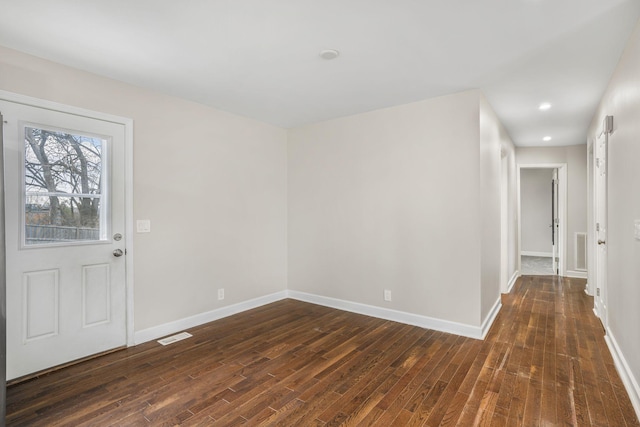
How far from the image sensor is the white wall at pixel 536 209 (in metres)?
8.95

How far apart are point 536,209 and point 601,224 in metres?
5.93

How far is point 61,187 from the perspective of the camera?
2.77m

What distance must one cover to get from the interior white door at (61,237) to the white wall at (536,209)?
949cm

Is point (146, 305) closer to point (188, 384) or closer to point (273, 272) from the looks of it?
point (188, 384)

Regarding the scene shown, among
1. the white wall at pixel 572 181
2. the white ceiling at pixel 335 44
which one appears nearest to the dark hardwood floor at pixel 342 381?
the white ceiling at pixel 335 44

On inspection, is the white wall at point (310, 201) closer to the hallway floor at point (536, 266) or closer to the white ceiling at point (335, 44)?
the white ceiling at point (335, 44)

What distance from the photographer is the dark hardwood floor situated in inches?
82.7

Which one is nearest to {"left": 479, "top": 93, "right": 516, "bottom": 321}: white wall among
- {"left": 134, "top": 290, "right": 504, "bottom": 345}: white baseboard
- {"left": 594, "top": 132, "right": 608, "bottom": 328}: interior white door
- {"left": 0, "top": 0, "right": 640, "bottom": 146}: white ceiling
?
{"left": 134, "top": 290, "right": 504, "bottom": 345}: white baseboard

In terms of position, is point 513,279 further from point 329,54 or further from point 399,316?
point 329,54

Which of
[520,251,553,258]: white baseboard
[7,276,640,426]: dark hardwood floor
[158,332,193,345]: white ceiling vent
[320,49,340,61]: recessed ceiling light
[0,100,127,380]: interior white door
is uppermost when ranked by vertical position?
[320,49,340,61]: recessed ceiling light

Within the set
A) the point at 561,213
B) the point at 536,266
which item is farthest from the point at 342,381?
the point at 536,266

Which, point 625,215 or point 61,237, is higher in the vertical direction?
point 625,215

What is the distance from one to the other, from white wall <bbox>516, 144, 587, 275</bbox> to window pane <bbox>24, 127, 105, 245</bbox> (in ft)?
23.6

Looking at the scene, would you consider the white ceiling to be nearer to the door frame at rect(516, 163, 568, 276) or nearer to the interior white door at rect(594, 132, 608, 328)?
the interior white door at rect(594, 132, 608, 328)
